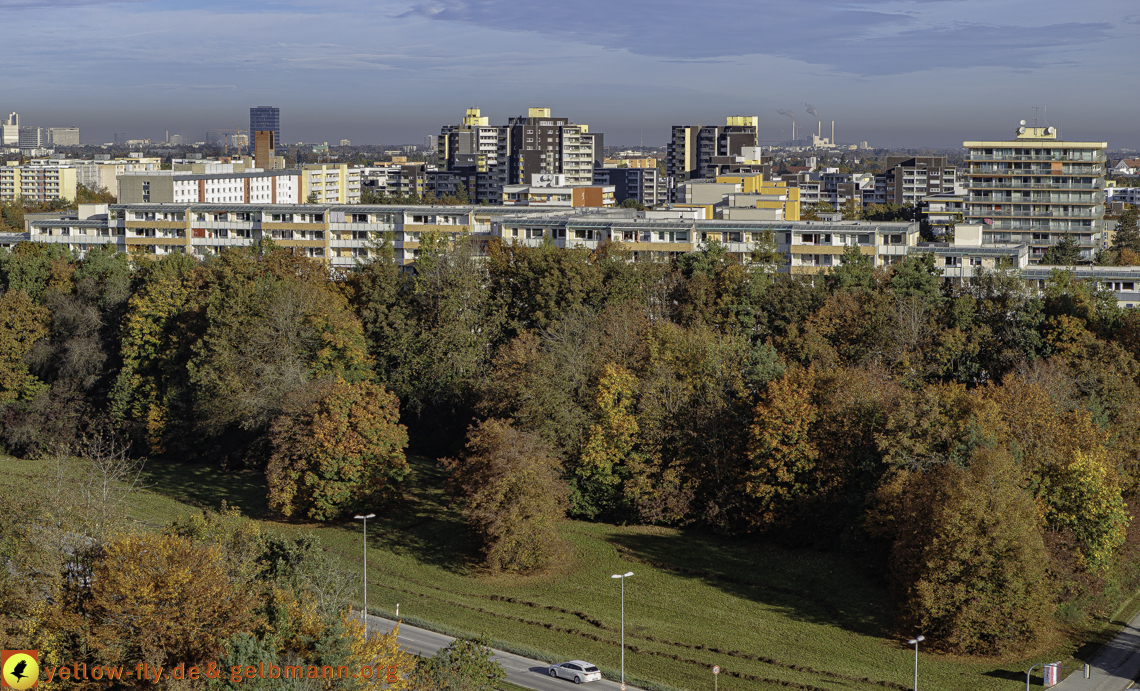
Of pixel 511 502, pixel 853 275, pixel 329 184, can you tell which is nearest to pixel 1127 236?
pixel 853 275

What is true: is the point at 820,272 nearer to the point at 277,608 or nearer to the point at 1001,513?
the point at 1001,513

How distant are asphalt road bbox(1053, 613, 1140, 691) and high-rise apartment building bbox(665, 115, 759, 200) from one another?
124 metres

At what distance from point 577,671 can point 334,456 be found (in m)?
17.8

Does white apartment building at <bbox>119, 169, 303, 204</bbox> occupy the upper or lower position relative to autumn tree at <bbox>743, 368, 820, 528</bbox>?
upper

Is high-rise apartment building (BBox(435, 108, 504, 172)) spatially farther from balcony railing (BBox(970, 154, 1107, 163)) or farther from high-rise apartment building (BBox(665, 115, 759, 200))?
balcony railing (BBox(970, 154, 1107, 163))

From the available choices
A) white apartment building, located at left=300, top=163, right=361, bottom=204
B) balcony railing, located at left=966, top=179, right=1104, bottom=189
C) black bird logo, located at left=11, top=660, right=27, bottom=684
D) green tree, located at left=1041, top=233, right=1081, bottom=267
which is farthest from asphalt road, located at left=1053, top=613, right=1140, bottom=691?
white apartment building, located at left=300, top=163, right=361, bottom=204

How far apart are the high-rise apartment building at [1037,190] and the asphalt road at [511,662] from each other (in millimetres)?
54270

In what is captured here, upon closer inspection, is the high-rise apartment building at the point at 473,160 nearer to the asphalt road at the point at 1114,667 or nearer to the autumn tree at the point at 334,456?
the autumn tree at the point at 334,456

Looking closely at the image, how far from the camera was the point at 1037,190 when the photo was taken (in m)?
76.4

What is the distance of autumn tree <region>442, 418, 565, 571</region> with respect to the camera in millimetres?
39875

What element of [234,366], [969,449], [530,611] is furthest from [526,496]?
[234,366]

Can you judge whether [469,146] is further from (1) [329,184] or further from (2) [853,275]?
(2) [853,275]

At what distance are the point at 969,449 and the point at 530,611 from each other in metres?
15.1

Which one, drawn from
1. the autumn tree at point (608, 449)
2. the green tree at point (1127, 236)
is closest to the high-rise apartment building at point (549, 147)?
the green tree at point (1127, 236)
